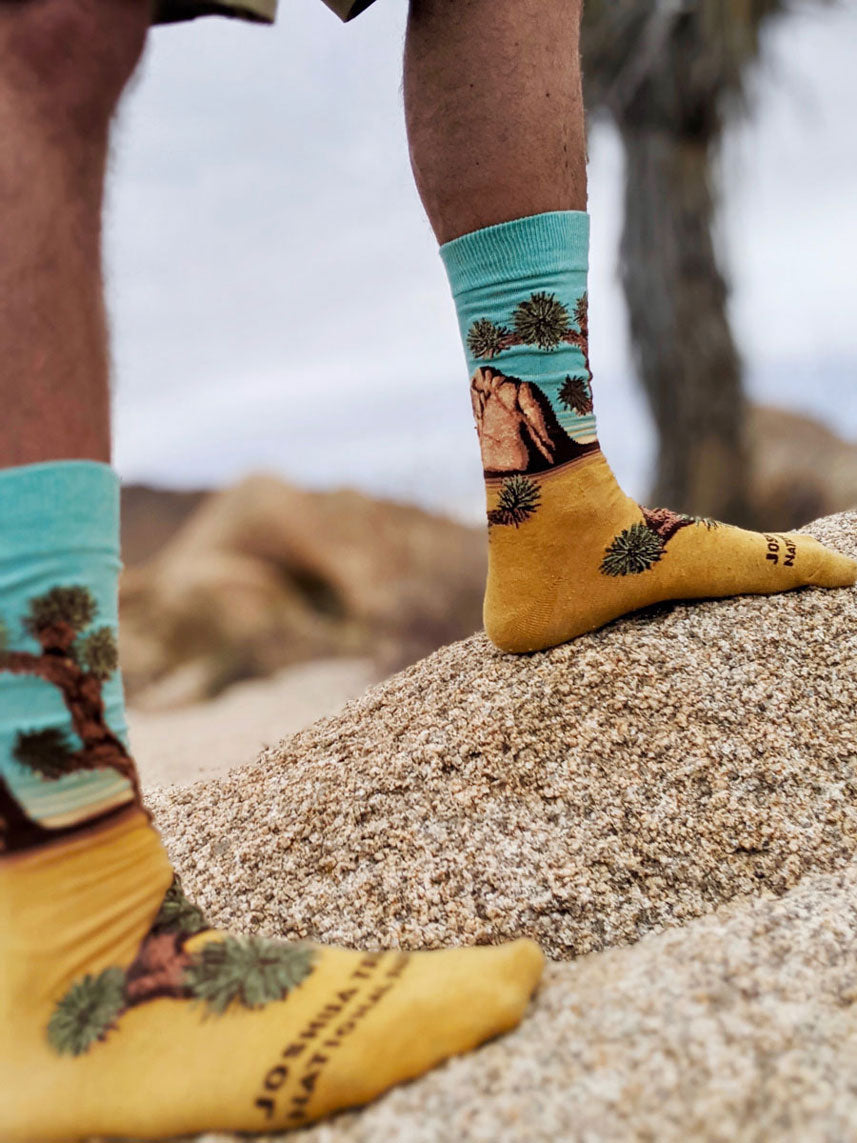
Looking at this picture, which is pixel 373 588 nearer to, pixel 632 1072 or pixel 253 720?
pixel 253 720

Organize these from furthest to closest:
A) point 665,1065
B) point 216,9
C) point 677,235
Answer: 1. point 677,235
2. point 216,9
3. point 665,1065

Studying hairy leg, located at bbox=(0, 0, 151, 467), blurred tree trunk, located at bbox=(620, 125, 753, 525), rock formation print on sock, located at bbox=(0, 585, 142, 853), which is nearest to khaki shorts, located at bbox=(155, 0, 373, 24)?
hairy leg, located at bbox=(0, 0, 151, 467)

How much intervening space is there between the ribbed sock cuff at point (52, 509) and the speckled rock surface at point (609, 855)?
432 millimetres

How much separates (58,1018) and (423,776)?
47 cm

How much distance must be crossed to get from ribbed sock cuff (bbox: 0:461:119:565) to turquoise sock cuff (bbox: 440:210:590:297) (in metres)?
0.55

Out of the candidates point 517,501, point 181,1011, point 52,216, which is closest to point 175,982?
point 181,1011

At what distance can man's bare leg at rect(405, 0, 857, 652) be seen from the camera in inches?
41.9

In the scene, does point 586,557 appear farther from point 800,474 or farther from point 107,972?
point 800,474

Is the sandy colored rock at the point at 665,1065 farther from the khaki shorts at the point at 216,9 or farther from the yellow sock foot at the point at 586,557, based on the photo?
the khaki shorts at the point at 216,9

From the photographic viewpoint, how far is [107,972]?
2.34 ft

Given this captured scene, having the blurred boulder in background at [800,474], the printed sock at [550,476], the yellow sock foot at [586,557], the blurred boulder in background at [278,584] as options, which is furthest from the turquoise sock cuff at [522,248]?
the blurred boulder in background at [278,584]

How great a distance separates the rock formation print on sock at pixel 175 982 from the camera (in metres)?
0.70

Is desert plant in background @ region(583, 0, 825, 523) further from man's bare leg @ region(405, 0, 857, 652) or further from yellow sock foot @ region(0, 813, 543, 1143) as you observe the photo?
yellow sock foot @ region(0, 813, 543, 1143)

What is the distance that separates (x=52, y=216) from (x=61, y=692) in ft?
1.12
